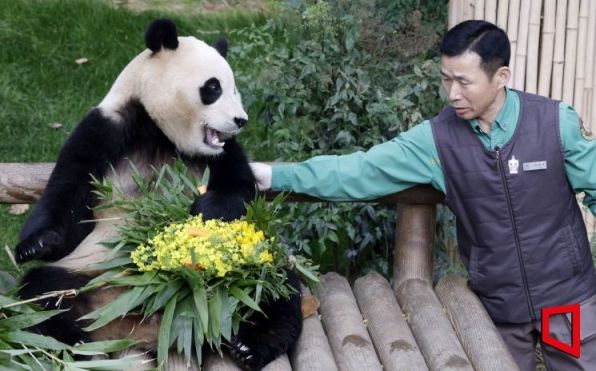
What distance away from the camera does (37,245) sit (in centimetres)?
361

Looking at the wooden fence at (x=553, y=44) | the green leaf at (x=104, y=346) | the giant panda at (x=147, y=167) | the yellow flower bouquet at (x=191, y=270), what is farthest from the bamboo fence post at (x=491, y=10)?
the green leaf at (x=104, y=346)

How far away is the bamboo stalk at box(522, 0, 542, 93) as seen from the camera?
5152 mm

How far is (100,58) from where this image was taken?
7.03 meters

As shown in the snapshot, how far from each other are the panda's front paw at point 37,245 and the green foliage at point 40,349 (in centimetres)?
23

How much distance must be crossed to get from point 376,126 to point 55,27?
3.07 meters

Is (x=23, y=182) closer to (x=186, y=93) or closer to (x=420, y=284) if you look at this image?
(x=186, y=93)

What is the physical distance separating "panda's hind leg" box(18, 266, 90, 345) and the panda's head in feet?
2.14

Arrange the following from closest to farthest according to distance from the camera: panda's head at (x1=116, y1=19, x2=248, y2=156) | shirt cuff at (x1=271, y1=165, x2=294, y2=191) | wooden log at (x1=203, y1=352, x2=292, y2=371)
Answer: wooden log at (x1=203, y1=352, x2=292, y2=371) → panda's head at (x1=116, y1=19, x2=248, y2=156) → shirt cuff at (x1=271, y1=165, x2=294, y2=191)

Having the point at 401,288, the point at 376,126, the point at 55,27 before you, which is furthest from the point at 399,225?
the point at 55,27

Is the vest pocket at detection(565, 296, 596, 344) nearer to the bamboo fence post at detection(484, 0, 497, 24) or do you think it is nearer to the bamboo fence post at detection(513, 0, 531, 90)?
the bamboo fence post at detection(513, 0, 531, 90)

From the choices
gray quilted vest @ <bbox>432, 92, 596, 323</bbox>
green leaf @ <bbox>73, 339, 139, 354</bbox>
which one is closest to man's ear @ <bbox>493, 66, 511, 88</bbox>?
gray quilted vest @ <bbox>432, 92, 596, 323</bbox>

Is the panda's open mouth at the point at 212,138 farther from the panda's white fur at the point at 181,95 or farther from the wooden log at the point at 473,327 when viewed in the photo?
the wooden log at the point at 473,327

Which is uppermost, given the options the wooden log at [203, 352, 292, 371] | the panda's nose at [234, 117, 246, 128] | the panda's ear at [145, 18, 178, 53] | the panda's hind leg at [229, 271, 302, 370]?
the panda's ear at [145, 18, 178, 53]

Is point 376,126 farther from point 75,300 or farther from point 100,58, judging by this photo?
point 100,58
